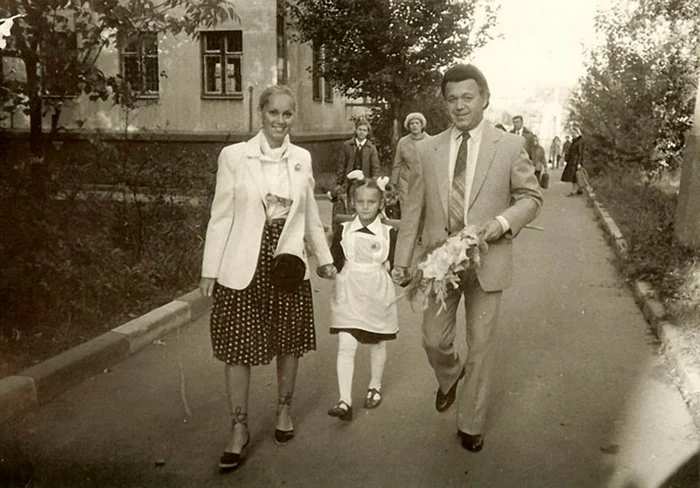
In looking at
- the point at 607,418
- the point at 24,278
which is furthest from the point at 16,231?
the point at 607,418

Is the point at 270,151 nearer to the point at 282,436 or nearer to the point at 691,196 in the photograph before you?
the point at 282,436

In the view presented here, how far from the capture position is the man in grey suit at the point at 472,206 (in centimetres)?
416

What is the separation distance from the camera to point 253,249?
13.3 ft

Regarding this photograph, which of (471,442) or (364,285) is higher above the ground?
(364,285)

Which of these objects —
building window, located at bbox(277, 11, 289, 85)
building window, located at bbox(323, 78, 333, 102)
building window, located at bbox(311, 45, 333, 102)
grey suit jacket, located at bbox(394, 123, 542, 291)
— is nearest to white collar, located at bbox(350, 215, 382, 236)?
grey suit jacket, located at bbox(394, 123, 542, 291)

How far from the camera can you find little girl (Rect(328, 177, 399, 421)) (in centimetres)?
488

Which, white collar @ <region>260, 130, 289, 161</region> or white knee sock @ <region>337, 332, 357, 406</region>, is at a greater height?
white collar @ <region>260, 130, 289, 161</region>

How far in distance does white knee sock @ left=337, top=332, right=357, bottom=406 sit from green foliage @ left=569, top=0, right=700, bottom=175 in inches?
435

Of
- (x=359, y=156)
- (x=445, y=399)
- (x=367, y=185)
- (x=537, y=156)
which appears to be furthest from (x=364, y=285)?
(x=537, y=156)

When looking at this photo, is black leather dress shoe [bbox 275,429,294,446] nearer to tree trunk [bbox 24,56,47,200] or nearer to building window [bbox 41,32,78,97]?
tree trunk [bbox 24,56,47,200]

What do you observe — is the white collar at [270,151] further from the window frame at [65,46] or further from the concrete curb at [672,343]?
the concrete curb at [672,343]

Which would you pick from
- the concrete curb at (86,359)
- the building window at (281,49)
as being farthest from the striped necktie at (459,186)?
the building window at (281,49)

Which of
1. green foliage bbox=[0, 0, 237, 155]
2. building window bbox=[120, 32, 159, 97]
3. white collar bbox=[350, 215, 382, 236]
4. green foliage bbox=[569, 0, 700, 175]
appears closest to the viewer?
white collar bbox=[350, 215, 382, 236]

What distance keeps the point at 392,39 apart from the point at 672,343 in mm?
12847
